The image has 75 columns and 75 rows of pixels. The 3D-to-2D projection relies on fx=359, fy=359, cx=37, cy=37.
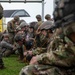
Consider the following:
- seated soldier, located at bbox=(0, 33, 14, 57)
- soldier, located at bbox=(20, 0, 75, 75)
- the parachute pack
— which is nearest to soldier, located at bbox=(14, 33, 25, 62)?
seated soldier, located at bbox=(0, 33, 14, 57)

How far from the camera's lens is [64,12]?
9.23 feet

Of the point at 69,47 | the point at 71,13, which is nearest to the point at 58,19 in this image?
the point at 71,13

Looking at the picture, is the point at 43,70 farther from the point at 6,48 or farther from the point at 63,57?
the point at 6,48

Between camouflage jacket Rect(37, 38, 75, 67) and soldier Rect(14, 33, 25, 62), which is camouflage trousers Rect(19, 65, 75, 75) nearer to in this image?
camouflage jacket Rect(37, 38, 75, 67)

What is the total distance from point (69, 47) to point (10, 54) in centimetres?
1061

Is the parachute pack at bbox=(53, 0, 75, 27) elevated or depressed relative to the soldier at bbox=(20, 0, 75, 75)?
elevated

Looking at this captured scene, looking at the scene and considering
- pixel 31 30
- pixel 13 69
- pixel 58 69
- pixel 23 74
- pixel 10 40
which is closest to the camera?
pixel 58 69

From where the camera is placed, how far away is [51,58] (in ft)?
10.6

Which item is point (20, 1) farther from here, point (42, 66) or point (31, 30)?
point (42, 66)

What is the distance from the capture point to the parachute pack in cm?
274

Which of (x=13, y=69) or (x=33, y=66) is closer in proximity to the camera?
(x=33, y=66)

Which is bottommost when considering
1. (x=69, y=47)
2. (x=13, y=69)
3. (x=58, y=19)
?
(x=13, y=69)

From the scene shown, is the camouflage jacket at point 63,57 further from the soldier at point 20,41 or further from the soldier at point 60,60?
the soldier at point 20,41

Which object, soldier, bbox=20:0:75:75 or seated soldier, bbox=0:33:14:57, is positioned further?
seated soldier, bbox=0:33:14:57
